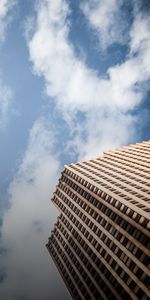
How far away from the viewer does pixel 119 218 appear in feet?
195

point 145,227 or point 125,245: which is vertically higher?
point 125,245

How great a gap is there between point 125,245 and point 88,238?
16.6 metres

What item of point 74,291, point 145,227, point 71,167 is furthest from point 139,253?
point 71,167

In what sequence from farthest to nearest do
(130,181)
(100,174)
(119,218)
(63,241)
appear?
(63,241)
(100,174)
(130,181)
(119,218)

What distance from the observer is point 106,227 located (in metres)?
63.3

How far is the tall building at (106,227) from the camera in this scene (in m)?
51.4

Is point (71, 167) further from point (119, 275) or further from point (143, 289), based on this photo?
point (143, 289)

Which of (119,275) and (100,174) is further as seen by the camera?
(100,174)

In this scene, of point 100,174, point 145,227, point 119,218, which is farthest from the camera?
point 100,174

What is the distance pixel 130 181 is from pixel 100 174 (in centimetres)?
1251

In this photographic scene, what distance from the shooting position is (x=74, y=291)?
71188mm

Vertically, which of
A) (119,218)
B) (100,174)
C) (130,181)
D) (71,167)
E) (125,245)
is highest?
(71,167)

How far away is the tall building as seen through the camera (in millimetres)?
51438

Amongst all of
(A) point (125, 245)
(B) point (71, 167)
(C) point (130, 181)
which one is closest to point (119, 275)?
(A) point (125, 245)
